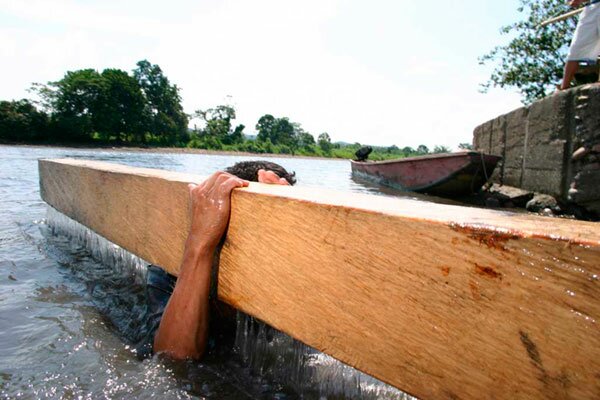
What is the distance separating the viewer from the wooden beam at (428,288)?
1.81 feet

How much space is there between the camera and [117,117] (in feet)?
177

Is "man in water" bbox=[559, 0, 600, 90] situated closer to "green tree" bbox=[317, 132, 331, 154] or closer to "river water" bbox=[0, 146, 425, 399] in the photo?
"river water" bbox=[0, 146, 425, 399]

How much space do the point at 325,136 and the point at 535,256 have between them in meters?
103

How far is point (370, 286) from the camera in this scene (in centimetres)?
79

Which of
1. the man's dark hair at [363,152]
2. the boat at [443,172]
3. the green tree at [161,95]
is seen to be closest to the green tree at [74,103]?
the green tree at [161,95]

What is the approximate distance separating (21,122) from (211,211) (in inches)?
2104

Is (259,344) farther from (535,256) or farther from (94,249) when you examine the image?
(94,249)

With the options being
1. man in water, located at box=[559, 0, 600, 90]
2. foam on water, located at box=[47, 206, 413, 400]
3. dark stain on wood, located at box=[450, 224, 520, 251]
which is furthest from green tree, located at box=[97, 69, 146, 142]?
dark stain on wood, located at box=[450, 224, 520, 251]

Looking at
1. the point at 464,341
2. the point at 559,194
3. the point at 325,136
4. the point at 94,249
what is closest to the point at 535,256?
the point at 464,341

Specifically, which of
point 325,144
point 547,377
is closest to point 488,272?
point 547,377

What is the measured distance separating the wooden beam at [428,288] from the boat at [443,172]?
8385 mm

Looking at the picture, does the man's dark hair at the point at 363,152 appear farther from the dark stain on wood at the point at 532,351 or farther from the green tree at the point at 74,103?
the green tree at the point at 74,103

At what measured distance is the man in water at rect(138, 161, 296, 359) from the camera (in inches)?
45.2

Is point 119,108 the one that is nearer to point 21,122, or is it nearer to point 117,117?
point 117,117
